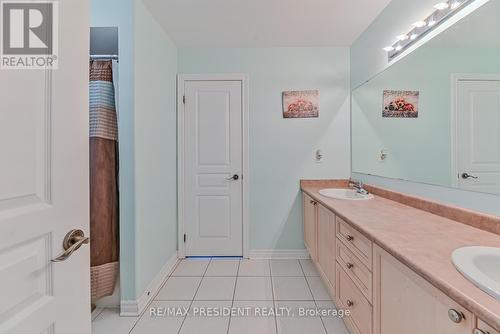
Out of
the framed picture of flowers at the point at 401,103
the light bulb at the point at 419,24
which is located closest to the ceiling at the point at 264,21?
the light bulb at the point at 419,24

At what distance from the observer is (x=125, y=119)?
1.88 meters

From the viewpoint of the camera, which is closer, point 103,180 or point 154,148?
point 103,180

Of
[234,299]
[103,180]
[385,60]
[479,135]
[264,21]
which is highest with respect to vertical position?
[264,21]

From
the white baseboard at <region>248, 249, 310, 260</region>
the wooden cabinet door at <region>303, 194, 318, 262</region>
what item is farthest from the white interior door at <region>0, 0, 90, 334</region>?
the white baseboard at <region>248, 249, 310, 260</region>

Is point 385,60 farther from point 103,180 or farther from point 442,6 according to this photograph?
point 103,180

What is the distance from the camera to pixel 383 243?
109 centimetres

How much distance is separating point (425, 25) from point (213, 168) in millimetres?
2222

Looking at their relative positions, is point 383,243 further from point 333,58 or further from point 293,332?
point 333,58

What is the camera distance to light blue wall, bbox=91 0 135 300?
6.11ft

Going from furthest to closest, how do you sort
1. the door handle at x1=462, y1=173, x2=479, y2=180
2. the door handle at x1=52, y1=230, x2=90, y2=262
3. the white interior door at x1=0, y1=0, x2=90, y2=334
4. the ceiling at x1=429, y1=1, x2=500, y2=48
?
1. the door handle at x1=462, y1=173, x2=479, y2=180
2. the ceiling at x1=429, y1=1, x2=500, y2=48
3. the door handle at x1=52, y1=230, x2=90, y2=262
4. the white interior door at x1=0, y1=0, x2=90, y2=334

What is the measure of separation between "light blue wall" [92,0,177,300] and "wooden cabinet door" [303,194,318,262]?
145 centimetres

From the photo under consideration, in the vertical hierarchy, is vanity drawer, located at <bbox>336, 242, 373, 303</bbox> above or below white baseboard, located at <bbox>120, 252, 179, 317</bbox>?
above

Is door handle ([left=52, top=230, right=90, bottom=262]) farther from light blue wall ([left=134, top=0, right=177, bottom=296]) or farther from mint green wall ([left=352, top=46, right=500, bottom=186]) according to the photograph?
mint green wall ([left=352, top=46, right=500, bottom=186])

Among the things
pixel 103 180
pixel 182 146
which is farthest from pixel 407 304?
pixel 182 146
